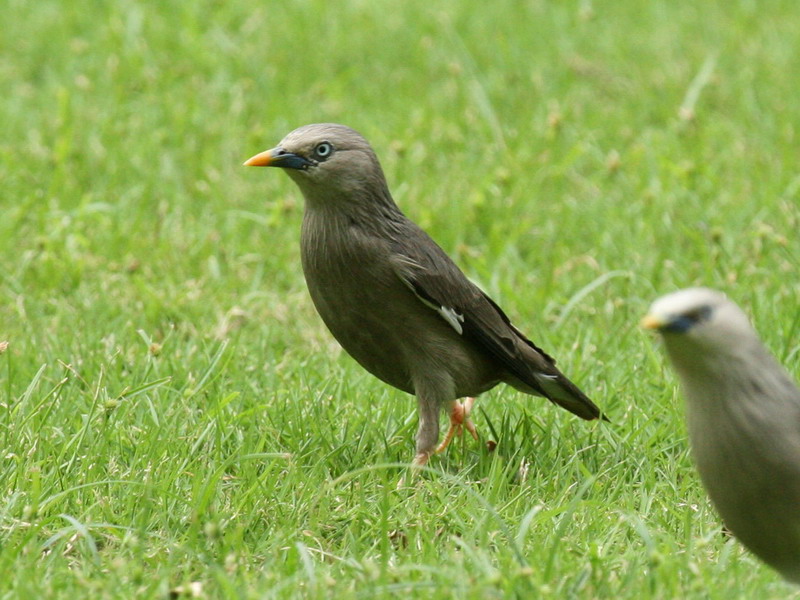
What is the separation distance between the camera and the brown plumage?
16.3ft

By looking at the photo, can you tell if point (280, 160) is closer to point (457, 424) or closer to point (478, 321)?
point (478, 321)

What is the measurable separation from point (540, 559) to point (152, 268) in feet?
11.3

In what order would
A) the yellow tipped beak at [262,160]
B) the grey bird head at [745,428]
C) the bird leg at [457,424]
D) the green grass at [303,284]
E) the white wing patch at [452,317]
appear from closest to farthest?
the grey bird head at [745,428], the green grass at [303,284], the yellow tipped beak at [262,160], the white wing patch at [452,317], the bird leg at [457,424]

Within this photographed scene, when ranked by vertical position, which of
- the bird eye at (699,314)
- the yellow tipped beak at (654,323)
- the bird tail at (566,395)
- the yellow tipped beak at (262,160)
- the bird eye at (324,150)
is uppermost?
the bird eye at (324,150)

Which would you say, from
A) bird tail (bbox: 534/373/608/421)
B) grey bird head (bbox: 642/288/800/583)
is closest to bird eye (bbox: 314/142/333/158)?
bird tail (bbox: 534/373/608/421)

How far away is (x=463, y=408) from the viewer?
5273 millimetres

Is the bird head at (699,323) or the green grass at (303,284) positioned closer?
the bird head at (699,323)

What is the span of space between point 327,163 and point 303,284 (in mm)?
1922

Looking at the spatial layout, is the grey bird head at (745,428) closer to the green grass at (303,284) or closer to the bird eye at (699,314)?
the bird eye at (699,314)

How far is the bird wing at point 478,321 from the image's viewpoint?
Result: 502 centimetres

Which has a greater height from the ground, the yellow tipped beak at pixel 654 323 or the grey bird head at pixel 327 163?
the grey bird head at pixel 327 163

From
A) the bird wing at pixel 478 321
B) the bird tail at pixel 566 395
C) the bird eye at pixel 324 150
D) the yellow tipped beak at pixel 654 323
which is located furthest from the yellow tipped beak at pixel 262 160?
the yellow tipped beak at pixel 654 323

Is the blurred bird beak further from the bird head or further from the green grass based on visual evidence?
the bird head

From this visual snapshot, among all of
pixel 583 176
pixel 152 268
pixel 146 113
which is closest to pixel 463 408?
pixel 152 268
